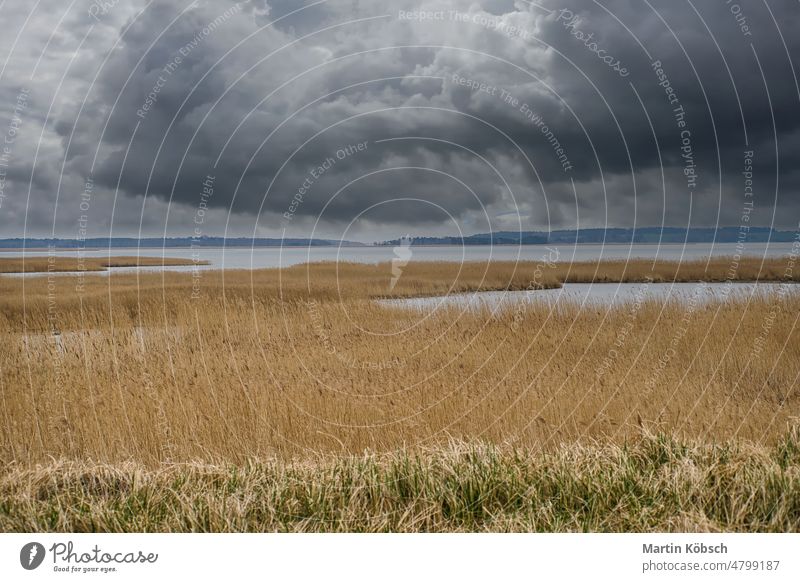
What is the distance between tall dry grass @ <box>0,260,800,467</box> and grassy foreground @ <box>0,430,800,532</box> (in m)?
0.89

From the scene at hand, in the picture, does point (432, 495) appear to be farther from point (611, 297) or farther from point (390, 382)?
point (611, 297)

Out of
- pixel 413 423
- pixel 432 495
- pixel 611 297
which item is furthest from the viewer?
pixel 611 297

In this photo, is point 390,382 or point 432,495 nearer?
point 432,495

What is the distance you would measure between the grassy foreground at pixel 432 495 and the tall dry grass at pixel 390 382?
0.89 m

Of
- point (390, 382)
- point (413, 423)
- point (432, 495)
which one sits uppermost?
point (432, 495)

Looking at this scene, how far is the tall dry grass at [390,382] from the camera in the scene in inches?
311

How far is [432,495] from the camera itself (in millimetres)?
5324

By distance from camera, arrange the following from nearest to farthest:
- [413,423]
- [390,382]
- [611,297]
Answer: [413,423] → [390,382] → [611,297]

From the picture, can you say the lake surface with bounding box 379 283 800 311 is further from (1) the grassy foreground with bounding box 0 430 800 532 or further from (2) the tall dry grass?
(1) the grassy foreground with bounding box 0 430 800 532

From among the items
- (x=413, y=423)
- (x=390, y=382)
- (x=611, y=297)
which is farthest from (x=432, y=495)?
(x=611, y=297)

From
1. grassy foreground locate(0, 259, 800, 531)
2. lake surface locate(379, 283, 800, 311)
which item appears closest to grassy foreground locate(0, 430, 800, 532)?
grassy foreground locate(0, 259, 800, 531)

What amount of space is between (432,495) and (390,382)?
188 inches

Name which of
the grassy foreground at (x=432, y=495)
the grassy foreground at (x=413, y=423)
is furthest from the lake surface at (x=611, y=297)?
the grassy foreground at (x=432, y=495)

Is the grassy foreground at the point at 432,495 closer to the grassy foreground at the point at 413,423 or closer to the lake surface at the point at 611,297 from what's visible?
the grassy foreground at the point at 413,423
